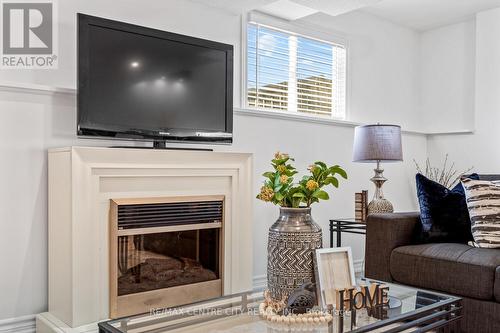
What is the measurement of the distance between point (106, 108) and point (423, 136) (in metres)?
3.27

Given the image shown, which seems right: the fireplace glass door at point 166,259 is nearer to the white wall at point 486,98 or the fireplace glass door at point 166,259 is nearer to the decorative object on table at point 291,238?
the decorative object on table at point 291,238

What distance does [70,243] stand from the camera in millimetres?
2248

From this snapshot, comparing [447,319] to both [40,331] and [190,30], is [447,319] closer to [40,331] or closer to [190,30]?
[40,331]

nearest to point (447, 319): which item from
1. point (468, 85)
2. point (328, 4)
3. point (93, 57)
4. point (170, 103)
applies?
point (170, 103)

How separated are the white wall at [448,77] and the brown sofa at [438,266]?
2002mm

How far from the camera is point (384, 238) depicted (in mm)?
2682

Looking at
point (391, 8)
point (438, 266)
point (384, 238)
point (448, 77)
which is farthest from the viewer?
point (448, 77)

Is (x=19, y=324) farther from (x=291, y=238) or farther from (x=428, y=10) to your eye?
(x=428, y=10)

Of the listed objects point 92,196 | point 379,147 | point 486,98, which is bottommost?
point 92,196

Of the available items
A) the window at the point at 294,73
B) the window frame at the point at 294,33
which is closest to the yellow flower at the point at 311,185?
the window frame at the point at 294,33

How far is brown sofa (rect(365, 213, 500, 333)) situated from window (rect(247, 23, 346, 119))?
4.33ft

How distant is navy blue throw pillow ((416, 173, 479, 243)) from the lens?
8.82 ft

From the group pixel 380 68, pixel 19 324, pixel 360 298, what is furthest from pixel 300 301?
pixel 380 68

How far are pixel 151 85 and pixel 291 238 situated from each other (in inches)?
53.5
